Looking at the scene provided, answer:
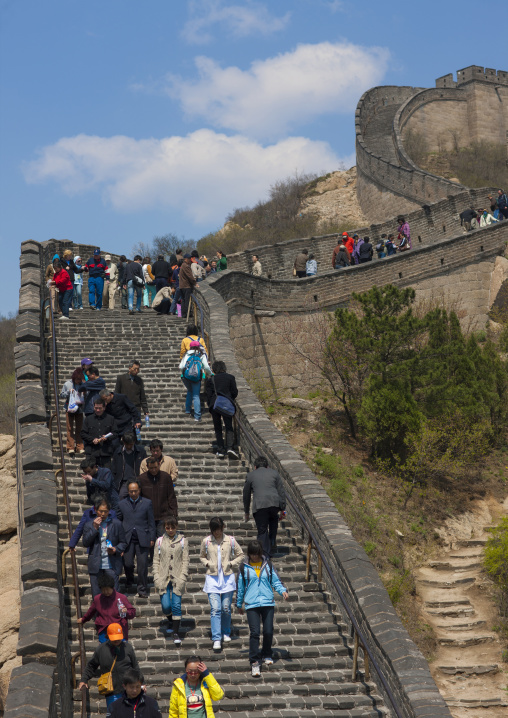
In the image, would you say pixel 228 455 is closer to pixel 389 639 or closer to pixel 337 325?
pixel 389 639

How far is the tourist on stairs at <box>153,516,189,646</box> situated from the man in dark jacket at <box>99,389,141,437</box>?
8.90ft

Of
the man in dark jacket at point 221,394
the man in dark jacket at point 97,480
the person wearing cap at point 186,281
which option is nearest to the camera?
the man in dark jacket at point 97,480

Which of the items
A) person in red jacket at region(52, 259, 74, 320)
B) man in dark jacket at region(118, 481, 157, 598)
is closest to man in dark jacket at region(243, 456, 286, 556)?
man in dark jacket at region(118, 481, 157, 598)

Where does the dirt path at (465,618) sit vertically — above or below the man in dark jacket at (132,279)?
below

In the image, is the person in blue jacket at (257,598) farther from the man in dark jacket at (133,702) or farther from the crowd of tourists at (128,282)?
the crowd of tourists at (128,282)

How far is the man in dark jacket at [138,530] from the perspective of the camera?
9438 mm

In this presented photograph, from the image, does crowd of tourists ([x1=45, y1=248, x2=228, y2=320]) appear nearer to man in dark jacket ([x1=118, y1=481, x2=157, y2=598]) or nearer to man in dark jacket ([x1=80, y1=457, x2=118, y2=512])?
man in dark jacket ([x1=80, y1=457, x2=118, y2=512])

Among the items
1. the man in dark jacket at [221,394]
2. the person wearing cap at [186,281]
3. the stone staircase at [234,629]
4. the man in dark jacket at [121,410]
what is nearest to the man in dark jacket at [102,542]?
the stone staircase at [234,629]

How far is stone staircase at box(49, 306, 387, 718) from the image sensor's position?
839cm

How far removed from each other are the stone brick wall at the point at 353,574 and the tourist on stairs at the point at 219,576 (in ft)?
4.24

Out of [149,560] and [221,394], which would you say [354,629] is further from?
[221,394]

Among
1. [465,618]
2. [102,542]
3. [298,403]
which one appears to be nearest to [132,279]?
[298,403]

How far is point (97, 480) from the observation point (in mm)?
10148

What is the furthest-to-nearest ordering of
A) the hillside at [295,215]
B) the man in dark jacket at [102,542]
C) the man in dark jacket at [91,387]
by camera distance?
the hillside at [295,215]
the man in dark jacket at [91,387]
the man in dark jacket at [102,542]
